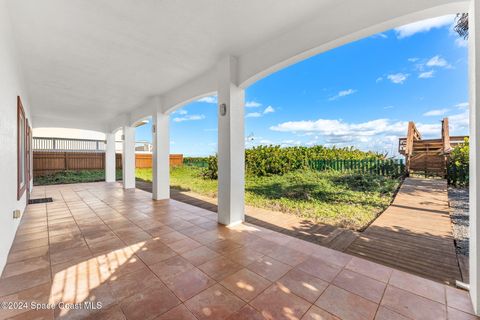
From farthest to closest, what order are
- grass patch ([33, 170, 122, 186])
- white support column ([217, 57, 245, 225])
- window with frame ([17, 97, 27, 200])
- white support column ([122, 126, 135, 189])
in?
grass patch ([33, 170, 122, 186]), white support column ([122, 126, 135, 189]), white support column ([217, 57, 245, 225]), window with frame ([17, 97, 27, 200])

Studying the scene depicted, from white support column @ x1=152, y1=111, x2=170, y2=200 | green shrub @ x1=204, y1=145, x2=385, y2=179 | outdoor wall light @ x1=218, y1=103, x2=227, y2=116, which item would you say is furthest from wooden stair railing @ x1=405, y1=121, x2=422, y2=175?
white support column @ x1=152, y1=111, x2=170, y2=200

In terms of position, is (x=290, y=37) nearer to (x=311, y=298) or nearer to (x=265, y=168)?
(x=311, y=298)

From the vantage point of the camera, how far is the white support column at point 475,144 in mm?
1520

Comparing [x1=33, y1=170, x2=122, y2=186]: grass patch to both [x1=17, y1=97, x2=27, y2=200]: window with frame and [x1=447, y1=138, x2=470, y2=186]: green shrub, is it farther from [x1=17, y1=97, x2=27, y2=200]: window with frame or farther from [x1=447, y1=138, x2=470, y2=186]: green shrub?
[x1=447, y1=138, x2=470, y2=186]: green shrub

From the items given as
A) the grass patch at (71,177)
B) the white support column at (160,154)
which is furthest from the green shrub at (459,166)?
the grass patch at (71,177)

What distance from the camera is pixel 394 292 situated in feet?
5.85

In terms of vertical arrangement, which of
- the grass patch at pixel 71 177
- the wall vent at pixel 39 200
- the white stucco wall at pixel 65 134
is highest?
the white stucco wall at pixel 65 134

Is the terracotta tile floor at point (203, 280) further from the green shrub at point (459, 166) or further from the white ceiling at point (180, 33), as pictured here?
the green shrub at point (459, 166)

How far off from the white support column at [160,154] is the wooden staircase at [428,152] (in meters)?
8.21

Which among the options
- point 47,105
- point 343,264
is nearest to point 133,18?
point 343,264

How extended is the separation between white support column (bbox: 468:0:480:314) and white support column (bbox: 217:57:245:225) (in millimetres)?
2769

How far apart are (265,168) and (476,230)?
7127 mm

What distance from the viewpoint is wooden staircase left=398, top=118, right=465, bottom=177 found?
670 centimetres

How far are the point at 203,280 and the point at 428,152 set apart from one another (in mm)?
9035
